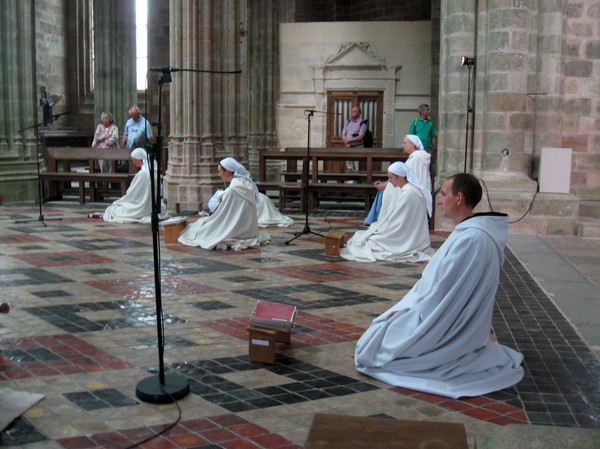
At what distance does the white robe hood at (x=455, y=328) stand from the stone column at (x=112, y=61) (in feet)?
64.0

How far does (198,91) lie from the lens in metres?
15.6

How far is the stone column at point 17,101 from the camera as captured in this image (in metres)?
16.7

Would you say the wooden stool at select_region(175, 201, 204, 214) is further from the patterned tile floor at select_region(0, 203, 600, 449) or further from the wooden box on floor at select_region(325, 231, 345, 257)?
the wooden box on floor at select_region(325, 231, 345, 257)

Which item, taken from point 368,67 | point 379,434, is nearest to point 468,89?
point 368,67

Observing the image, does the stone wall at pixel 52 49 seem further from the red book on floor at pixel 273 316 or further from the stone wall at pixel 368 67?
the red book on floor at pixel 273 316

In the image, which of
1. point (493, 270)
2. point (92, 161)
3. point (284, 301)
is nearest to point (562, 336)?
point (493, 270)

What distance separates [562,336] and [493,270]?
5.78 ft

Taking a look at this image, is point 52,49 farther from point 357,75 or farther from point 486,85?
point 486,85

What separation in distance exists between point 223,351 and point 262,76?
16.4 m

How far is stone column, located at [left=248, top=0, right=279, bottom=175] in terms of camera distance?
853 inches

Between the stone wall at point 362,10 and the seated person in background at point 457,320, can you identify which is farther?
the stone wall at point 362,10

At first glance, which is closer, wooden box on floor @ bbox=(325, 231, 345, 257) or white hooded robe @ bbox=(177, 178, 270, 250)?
wooden box on floor @ bbox=(325, 231, 345, 257)

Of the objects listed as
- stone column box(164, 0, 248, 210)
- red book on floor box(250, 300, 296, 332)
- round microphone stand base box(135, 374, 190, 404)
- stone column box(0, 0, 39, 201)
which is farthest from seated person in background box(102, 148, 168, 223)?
round microphone stand base box(135, 374, 190, 404)

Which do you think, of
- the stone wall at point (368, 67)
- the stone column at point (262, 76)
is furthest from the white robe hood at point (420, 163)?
the stone column at point (262, 76)
